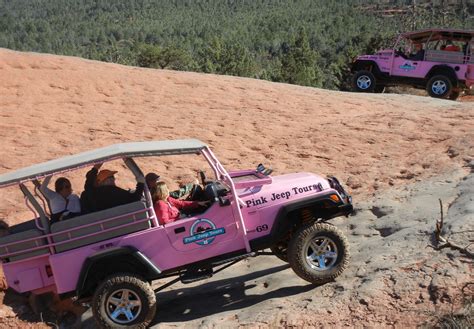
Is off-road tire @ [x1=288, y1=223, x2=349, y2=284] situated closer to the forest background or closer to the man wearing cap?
the man wearing cap

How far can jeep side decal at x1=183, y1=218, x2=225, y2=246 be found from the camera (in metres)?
A: 4.97

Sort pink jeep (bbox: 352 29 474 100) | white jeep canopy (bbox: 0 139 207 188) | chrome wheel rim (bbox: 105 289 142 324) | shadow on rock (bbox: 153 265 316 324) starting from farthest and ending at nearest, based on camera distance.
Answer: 1. pink jeep (bbox: 352 29 474 100)
2. shadow on rock (bbox: 153 265 316 324)
3. chrome wheel rim (bbox: 105 289 142 324)
4. white jeep canopy (bbox: 0 139 207 188)

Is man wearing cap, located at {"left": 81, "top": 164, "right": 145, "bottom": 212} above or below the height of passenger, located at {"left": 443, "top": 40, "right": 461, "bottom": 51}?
below

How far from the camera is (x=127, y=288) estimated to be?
4.89m

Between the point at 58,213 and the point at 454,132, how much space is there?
713cm

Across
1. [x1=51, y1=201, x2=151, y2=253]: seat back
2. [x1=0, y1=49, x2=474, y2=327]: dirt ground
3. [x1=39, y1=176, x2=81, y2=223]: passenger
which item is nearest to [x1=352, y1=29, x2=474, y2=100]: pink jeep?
[x1=0, y1=49, x2=474, y2=327]: dirt ground

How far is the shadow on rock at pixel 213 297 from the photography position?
5324 mm

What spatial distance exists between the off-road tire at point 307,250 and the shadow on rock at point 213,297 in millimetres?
212

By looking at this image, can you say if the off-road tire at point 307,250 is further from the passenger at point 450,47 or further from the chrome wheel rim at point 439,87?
the passenger at point 450,47

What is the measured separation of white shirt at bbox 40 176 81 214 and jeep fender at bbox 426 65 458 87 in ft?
40.8

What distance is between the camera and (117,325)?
16.1 ft

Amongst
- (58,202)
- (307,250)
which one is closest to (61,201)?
(58,202)

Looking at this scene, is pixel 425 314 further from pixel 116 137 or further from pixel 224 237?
pixel 116 137

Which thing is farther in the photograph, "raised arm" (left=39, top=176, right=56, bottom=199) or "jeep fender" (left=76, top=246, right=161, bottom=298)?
"raised arm" (left=39, top=176, right=56, bottom=199)
